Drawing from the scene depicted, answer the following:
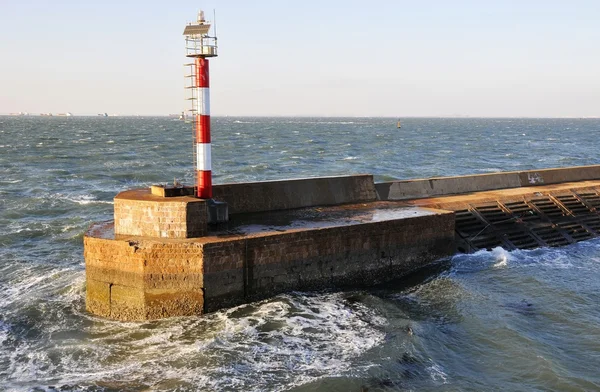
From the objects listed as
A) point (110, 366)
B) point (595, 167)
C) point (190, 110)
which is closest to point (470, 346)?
point (110, 366)

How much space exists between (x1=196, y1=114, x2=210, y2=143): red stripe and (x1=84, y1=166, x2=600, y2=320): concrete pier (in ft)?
4.37

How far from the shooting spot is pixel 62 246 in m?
18.2

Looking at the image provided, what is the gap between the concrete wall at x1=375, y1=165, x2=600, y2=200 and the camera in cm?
1845

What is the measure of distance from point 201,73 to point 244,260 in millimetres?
4047

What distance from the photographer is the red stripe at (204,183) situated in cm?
1312

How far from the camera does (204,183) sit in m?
13.2

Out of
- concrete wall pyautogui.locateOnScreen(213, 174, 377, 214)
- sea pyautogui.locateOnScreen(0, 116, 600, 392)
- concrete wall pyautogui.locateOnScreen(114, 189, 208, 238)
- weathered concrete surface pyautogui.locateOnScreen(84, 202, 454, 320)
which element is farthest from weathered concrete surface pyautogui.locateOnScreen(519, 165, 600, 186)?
concrete wall pyautogui.locateOnScreen(114, 189, 208, 238)

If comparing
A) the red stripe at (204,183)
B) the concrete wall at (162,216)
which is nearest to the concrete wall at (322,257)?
the concrete wall at (162,216)

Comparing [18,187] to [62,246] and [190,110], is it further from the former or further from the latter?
[190,110]

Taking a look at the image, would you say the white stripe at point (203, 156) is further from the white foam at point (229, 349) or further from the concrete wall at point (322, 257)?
the white foam at point (229, 349)

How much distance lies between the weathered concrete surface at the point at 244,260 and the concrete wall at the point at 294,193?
63cm

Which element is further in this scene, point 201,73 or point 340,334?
point 201,73

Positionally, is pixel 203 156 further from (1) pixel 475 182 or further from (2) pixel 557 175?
(2) pixel 557 175

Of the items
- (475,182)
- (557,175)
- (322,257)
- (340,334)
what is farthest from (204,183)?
(557,175)
